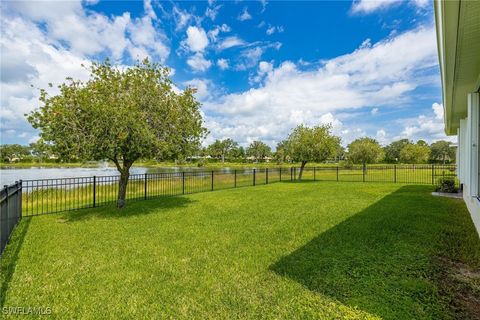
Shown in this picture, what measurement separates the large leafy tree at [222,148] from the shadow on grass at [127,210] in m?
66.3

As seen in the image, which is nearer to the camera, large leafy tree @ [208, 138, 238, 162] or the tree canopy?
the tree canopy

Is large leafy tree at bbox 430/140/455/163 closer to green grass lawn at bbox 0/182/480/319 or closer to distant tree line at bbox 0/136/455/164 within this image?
distant tree line at bbox 0/136/455/164

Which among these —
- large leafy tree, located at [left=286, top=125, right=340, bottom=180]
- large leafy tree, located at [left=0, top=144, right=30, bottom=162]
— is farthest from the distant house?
large leafy tree, located at [left=0, top=144, right=30, bottom=162]

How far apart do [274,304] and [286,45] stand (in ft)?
56.1

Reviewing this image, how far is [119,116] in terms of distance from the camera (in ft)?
22.1

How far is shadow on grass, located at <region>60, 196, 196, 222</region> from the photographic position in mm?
7312

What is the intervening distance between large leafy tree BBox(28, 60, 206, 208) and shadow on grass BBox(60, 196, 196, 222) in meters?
0.89

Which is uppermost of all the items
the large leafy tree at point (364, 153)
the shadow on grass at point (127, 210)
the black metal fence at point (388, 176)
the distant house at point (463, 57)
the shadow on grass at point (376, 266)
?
the distant house at point (463, 57)

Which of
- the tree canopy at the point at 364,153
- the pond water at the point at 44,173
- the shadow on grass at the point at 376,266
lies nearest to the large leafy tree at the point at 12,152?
the pond water at the point at 44,173

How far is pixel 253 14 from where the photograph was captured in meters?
13.5

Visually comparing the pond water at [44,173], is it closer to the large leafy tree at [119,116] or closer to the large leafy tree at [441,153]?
the large leafy tree at [119,116]

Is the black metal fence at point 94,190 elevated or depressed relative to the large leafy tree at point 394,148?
depressed

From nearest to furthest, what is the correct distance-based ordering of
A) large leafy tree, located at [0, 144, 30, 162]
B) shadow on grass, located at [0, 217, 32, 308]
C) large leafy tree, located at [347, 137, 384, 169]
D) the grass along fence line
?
1. shadow on grass, located at [0, 217, 32, 308]
2. the grass along fence line
3. large leafy tree, located at [347, 137, 384, 169]
4. large leafy tree, located at [0, 144, 30, 162]

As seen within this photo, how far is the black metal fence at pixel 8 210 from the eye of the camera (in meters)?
4.54
